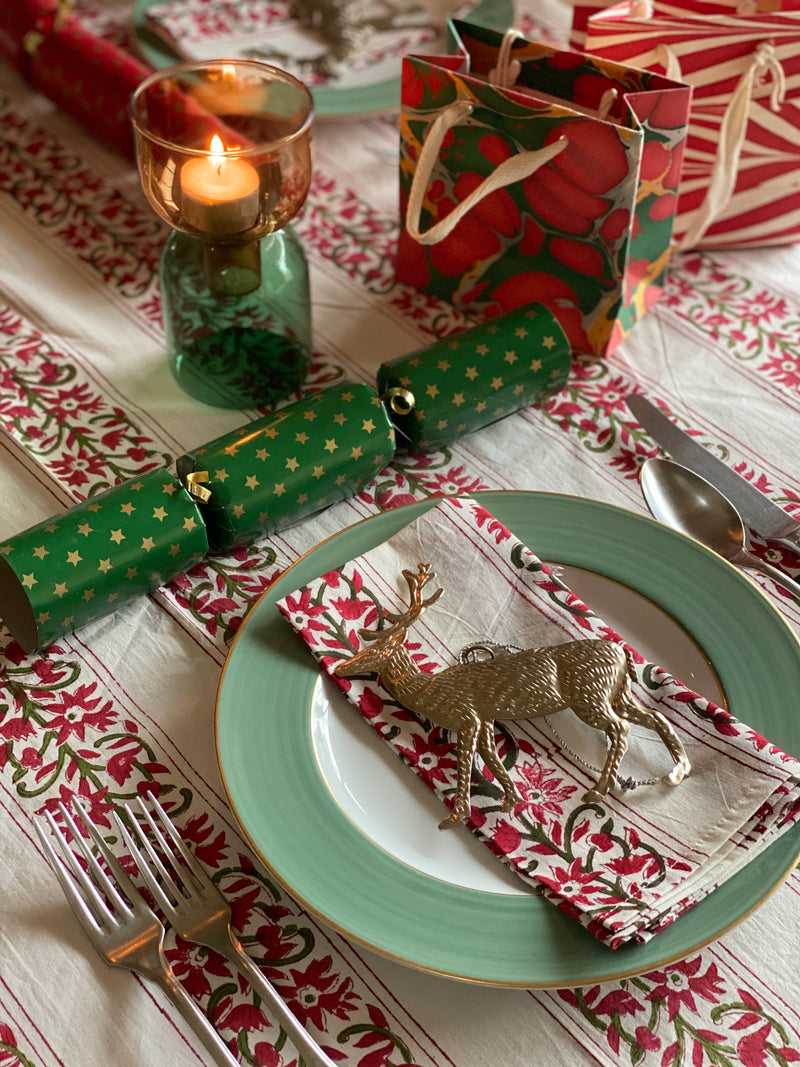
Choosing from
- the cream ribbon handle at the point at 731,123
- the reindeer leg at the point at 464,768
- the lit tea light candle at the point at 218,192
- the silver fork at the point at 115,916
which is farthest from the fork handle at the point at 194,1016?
the cream ribbon handle at the point at 731,123

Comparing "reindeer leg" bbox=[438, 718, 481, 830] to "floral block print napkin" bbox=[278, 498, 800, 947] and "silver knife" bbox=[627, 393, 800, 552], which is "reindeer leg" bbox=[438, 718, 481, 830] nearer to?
"floral block print napkin" bbox=[278, 498, 800, 947]

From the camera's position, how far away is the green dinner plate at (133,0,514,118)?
1.05 m

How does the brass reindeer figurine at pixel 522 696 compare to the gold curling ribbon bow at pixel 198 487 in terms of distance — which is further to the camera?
the gold curling ribbon bow at pixel 198 487

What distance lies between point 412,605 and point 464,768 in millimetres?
114

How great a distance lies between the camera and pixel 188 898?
54 cm

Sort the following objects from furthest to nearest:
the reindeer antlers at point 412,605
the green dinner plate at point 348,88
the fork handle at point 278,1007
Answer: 1. the green dinner plate at point 348,88
2. the reindeer antlers at point 412,605
3. the fork handle at point 278,1007

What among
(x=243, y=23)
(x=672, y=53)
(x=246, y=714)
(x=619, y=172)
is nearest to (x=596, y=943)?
(x=246, y=714)

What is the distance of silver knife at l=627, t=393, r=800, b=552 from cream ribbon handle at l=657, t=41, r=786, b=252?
199 millimetres

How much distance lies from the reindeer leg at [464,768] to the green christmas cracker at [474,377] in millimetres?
260

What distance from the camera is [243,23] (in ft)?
3.76

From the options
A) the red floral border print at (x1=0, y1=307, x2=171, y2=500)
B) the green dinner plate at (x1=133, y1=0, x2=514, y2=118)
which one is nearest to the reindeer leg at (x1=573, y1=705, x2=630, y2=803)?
the red floral border print at (x1=0, y1=307, x2=171, y2=500)

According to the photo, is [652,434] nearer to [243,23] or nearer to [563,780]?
[563,780]

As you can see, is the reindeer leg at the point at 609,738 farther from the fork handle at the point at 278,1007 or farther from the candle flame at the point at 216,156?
the candle flame at the point at 216,156

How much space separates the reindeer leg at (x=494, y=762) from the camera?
0.54 m
